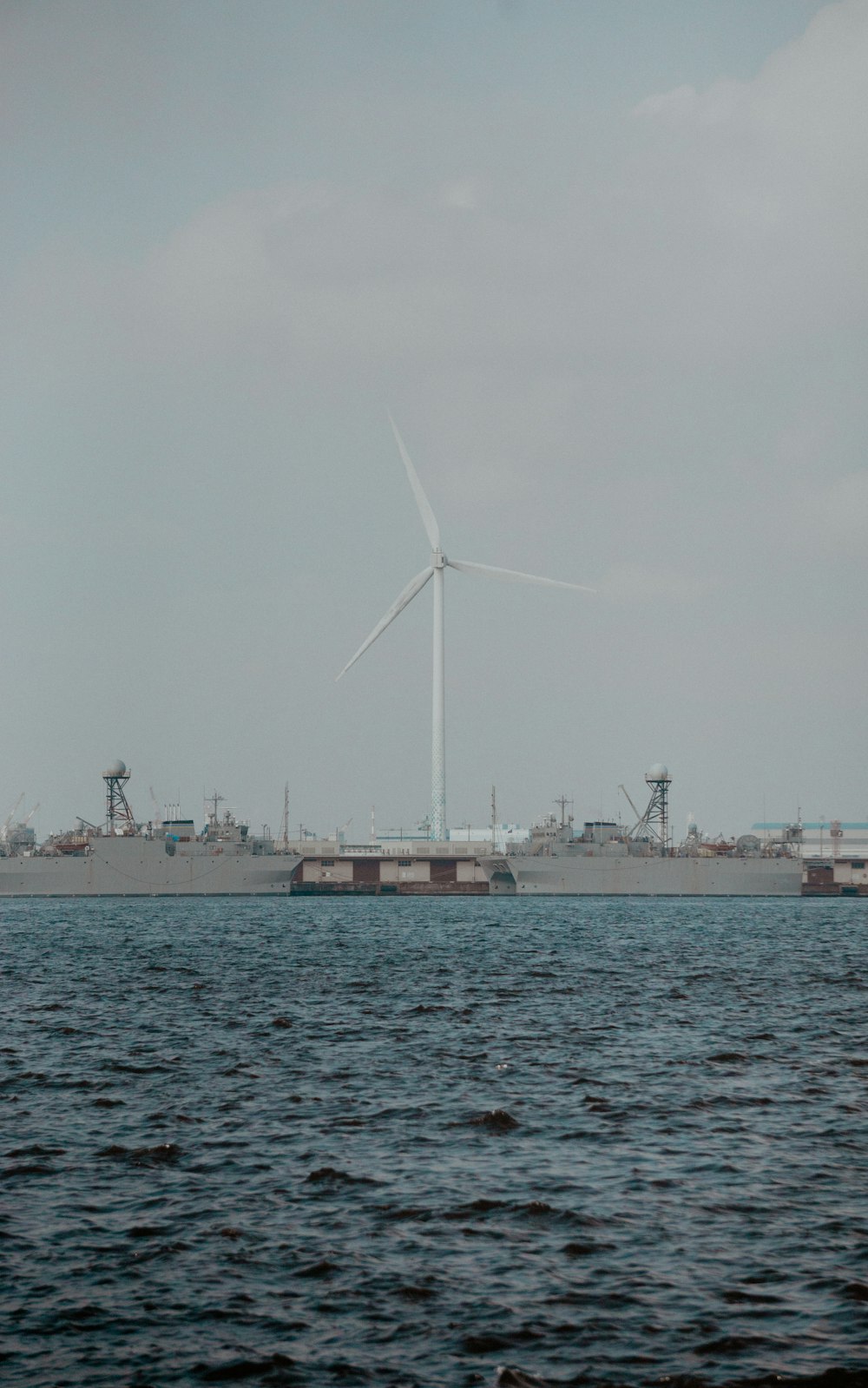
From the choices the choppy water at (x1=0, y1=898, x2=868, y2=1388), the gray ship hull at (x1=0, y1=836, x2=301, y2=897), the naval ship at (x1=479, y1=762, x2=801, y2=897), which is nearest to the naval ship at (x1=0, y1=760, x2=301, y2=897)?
the gray ship hull at (x1=0, y1=836, x2=301, y2=897)

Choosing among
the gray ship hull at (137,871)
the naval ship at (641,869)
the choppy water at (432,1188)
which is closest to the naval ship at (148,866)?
the gray ship hull at (137,871)

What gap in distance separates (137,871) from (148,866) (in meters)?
1.63

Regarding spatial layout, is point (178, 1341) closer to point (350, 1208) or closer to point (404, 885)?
point (350, 1208)

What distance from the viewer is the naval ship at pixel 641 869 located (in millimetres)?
170375

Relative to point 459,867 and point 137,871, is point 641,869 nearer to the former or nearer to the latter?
point 459,867

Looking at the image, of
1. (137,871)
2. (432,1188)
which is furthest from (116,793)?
(432,1188)

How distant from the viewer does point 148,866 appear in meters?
167

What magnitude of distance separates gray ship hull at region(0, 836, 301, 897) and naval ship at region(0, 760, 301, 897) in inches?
4.7

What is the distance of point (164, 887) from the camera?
168000mm

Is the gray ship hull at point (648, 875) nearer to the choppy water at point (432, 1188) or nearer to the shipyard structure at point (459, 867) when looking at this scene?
the shipyard structure at point (459, 867)

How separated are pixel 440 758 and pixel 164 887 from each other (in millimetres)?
49405

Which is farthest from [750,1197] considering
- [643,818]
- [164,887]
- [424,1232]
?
[643,818]

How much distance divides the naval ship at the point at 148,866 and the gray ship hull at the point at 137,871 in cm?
12

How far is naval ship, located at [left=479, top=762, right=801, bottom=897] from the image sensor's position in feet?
559
